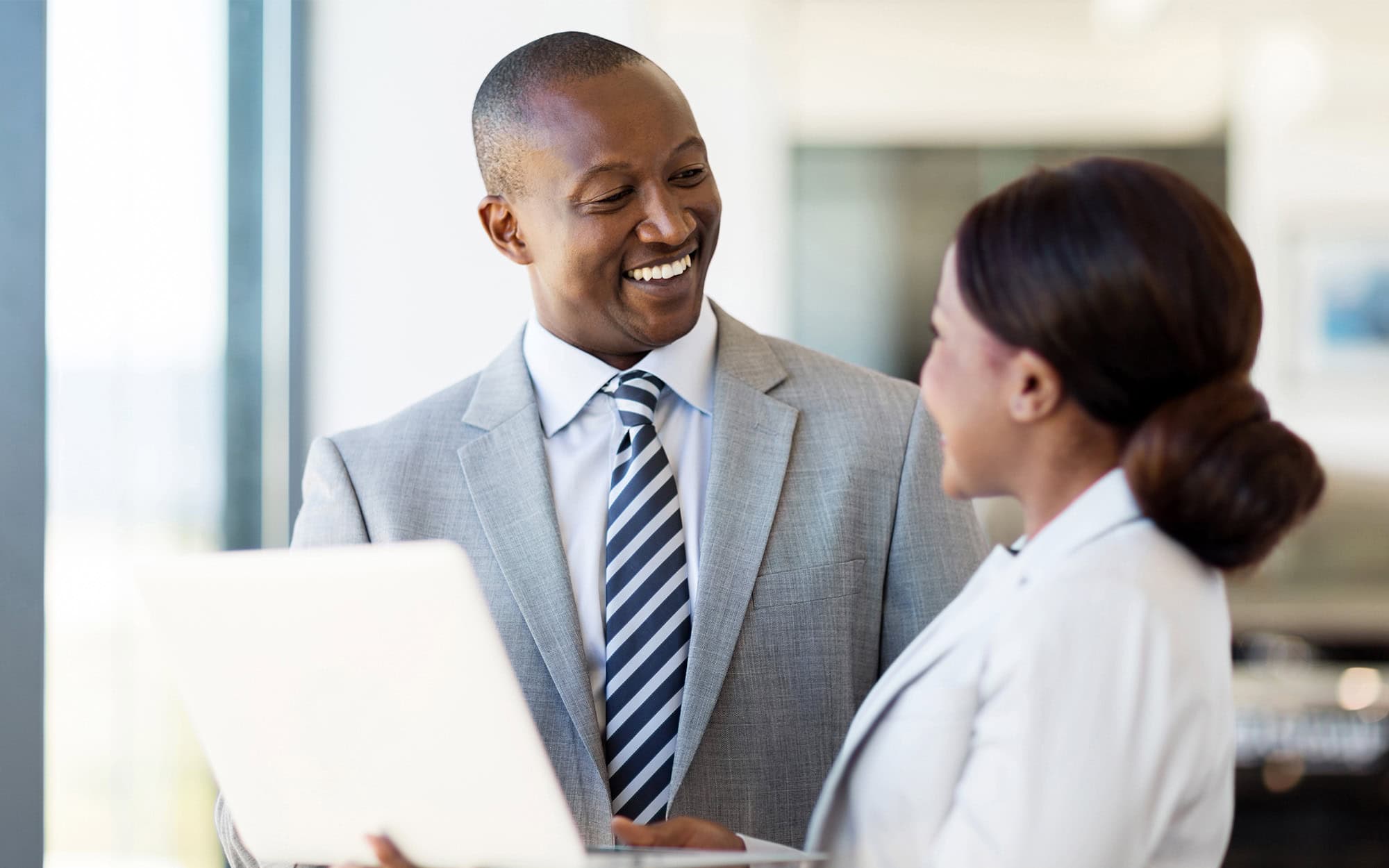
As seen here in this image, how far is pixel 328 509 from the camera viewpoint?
157cm

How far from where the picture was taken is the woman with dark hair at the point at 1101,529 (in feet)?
3.32

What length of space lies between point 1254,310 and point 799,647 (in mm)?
640

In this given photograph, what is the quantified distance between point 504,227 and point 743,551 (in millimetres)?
531

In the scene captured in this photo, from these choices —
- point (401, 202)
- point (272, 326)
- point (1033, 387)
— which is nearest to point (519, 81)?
point (1033, 387)

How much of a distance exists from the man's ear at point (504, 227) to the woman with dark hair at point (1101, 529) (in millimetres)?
715

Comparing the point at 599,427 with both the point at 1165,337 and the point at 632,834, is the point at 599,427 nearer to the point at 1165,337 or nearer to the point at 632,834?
the point at 632,834

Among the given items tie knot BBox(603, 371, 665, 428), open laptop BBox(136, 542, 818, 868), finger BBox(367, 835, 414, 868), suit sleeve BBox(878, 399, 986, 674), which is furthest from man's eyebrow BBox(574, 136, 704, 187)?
finger BBox(367, 835, 414, 868)

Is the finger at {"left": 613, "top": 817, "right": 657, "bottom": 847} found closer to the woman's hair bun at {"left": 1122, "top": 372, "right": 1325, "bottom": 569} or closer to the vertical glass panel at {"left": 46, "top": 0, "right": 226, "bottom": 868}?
the woman's hair bun at {"left": 1122, "top": 372, "right": 1325, "bottom": 569}

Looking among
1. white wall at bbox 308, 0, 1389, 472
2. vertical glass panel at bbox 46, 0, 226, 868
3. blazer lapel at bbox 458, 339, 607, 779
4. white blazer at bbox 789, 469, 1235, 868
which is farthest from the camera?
white wall at bbox 308, 0, 1389, 472

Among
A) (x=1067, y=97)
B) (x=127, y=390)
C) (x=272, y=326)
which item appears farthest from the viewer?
(x=1067, y=97)

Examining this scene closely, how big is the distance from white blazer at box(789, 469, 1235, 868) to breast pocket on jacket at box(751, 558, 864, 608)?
382mm

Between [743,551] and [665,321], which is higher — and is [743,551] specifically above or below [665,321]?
below

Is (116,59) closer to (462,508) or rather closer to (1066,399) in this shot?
(462,508)

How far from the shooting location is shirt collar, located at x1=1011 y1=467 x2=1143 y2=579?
1083 millimetres
